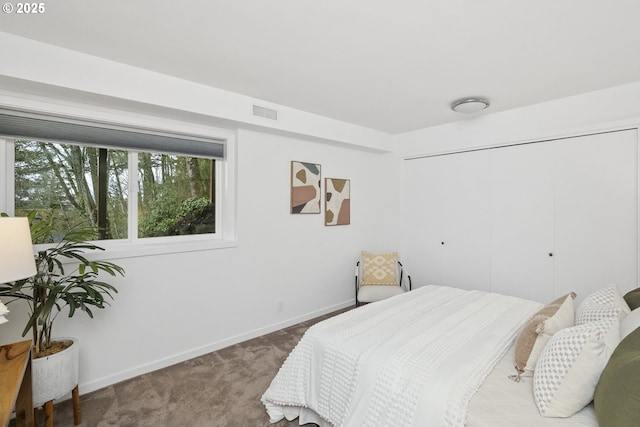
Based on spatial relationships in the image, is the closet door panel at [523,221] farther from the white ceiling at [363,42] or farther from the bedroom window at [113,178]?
the bedroom window at [113,178]

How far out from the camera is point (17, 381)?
136 cm

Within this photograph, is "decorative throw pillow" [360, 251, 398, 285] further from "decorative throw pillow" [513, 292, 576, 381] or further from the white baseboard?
"decorative throw pillow" [513, 292, 576, 381]

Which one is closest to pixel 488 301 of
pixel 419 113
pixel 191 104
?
pixel 419 113

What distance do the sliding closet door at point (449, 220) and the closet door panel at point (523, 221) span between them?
115 millimetres

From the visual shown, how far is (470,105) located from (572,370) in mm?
2556

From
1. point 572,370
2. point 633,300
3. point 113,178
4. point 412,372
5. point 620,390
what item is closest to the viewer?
point 620,390

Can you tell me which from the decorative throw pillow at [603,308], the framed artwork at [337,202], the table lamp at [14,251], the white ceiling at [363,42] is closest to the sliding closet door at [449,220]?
the framed artwork at [337,202]

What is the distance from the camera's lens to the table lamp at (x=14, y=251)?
139 centimetres

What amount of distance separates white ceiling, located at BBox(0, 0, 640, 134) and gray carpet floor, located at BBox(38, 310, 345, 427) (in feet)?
8.09

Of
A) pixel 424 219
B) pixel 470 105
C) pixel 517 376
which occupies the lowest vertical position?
pixel 517 376

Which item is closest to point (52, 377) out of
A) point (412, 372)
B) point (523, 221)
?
point (412, 372)

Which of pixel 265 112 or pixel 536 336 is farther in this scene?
pixel 265 112

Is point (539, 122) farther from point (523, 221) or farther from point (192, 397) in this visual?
point (192, 397)

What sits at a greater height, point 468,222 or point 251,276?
point 468,222
